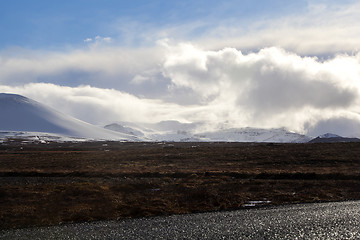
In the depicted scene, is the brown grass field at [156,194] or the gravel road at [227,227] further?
the brown grass field at [156,194]

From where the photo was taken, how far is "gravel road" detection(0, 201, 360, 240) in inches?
833

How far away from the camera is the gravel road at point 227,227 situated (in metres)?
21.2

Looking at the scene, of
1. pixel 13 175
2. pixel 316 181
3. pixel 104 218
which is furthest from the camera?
pixel 13 175

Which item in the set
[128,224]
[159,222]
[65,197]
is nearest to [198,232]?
[159,222]

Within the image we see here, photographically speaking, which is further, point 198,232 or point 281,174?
point 281,174

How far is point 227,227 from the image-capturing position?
2270cm

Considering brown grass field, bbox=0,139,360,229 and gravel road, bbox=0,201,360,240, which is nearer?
gravel road, bbox=0,201,360,240

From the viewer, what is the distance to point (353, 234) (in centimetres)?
2097

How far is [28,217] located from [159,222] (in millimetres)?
9934

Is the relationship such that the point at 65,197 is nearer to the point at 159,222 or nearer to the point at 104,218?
the point at 104,218

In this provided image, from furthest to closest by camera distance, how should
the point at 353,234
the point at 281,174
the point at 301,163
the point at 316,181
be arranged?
the point at 301,163, the point at 281,174, the point at 316,181, the point at 353,234

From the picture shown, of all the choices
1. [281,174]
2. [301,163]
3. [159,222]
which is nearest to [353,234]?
[159,222]

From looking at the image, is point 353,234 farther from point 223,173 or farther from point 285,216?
point 223,173

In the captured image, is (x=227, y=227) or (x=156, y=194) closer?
(x=227, y=227)
